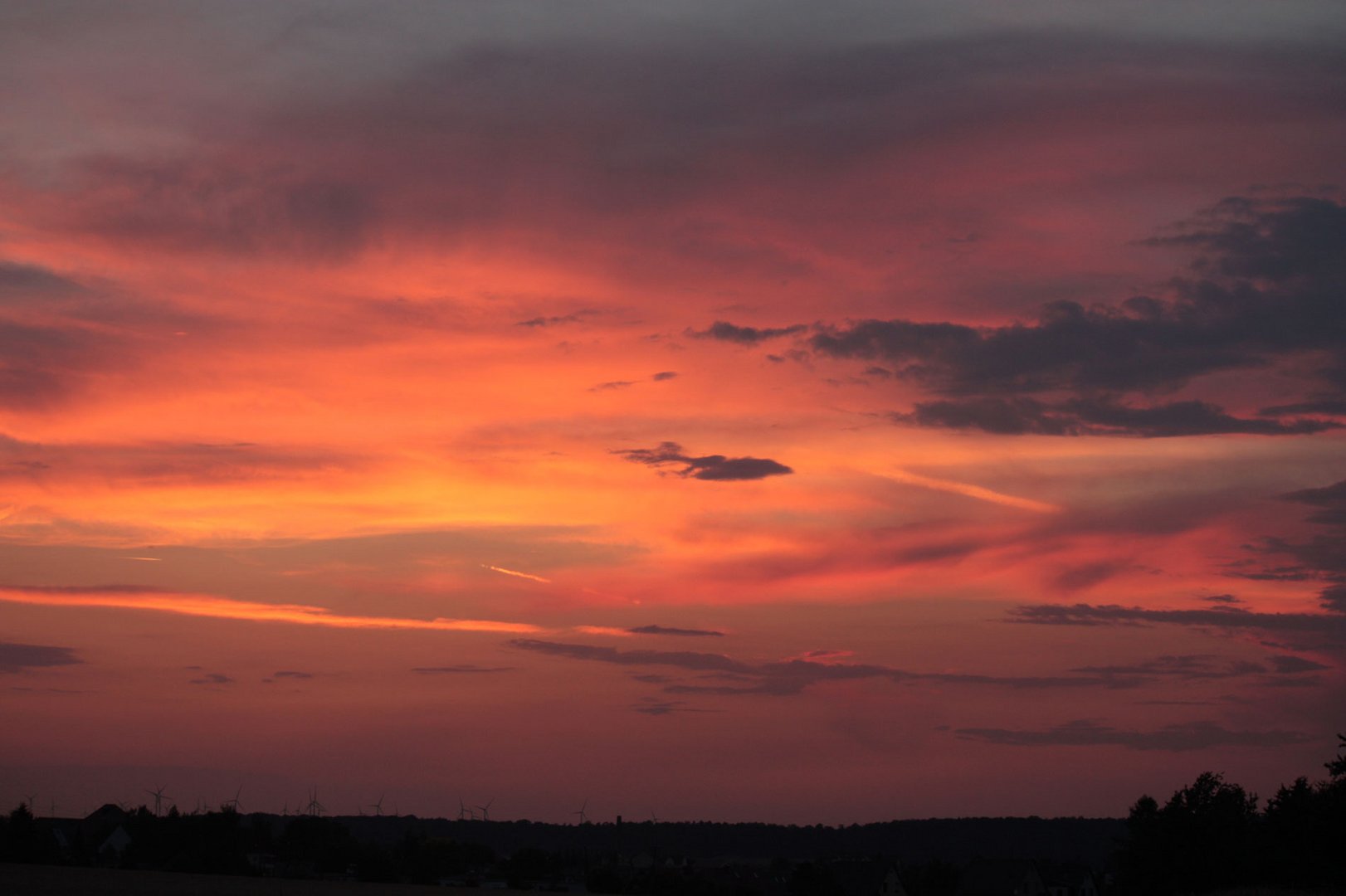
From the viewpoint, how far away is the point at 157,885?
89.8 meters

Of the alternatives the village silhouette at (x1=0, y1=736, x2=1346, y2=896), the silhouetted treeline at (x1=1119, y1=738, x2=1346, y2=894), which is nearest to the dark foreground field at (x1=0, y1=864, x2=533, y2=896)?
the village silhouette at (x1=0, y1=736, x2=1346, y2=896)

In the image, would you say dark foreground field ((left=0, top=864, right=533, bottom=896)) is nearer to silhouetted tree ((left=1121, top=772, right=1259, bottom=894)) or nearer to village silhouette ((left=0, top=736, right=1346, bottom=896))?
village silhouette ((left=0, top=736, right=1346, bottom=896))

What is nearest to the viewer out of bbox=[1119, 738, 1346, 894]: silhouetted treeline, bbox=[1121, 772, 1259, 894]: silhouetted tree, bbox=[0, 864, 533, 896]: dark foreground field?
bbox=[0, 864, 533, 896]: dark foreground field

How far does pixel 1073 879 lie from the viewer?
18725 centimetres

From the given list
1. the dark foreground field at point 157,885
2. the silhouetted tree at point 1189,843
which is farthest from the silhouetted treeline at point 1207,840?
the dark foreground field at point 157,885

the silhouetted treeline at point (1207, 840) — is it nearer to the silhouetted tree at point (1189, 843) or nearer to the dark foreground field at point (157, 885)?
the silhouetted tree at point (1189, 843)

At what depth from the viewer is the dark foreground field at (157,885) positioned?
81562 millimetres

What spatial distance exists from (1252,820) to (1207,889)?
1169 inches

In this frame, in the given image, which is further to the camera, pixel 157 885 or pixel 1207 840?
pixel 1207 840

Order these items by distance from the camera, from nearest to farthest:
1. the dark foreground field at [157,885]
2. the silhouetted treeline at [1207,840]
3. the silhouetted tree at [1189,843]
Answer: the dark foreground field at [157,885] < the silhouetted treeline at [1207,840] < the silhouetted tree at [1189,843]

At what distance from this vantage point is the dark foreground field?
81562mm

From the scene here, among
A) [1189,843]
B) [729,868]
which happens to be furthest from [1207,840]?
[729,868]

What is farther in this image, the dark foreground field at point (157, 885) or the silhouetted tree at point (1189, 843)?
the silhouetted tree at point (1189, 843)

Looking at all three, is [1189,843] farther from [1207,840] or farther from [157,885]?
[157,885]
